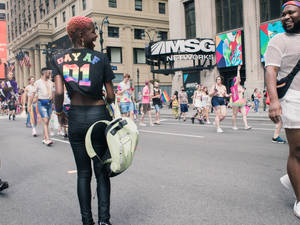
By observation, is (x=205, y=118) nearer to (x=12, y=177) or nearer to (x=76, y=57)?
(x=12, y=177)

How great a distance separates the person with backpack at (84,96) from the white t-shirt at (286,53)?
5.11ft

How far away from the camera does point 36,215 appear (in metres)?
3.72

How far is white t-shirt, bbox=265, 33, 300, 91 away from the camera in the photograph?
325cm

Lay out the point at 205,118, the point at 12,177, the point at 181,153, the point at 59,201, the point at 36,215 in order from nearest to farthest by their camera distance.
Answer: the point at 36,215
the point at 59,201
the point at 12,177
the point at 181,153
the point at 205,118

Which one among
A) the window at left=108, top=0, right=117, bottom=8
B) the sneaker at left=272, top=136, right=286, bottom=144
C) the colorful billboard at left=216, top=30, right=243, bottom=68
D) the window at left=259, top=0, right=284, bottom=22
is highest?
the window at left=108, top=0, right=117, bottom=8

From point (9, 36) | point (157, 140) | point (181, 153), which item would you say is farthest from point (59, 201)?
point (9, 36)

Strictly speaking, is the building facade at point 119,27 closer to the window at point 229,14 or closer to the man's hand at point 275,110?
the window at point 229,14

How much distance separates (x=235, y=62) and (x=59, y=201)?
25109 mm

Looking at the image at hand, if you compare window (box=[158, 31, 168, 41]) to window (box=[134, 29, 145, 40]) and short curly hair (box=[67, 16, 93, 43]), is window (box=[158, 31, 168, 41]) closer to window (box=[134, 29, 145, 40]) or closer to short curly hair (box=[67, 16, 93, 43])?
window (box=[134, 29, 145, 40])

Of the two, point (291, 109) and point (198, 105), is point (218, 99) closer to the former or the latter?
point (198, 105)

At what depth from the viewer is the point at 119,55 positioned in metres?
46.8

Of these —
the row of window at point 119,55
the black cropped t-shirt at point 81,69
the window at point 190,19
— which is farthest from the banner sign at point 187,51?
the black cropped t-shirt at point 81,69

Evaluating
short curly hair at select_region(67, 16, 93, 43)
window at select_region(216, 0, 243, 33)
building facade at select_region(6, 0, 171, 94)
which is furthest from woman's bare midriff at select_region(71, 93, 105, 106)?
building facade at select_region(6, 0, 171, 94)

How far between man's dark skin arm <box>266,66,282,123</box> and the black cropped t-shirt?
1.55m
